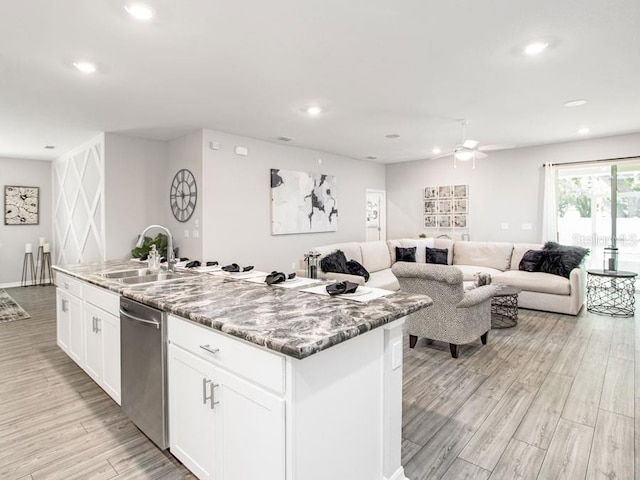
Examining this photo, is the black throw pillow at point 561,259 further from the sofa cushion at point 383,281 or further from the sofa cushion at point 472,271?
the sofa cushion at point 383,281

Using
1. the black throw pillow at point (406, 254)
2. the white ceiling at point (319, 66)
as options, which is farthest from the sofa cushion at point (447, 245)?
the white ceiling at point (319, 66)

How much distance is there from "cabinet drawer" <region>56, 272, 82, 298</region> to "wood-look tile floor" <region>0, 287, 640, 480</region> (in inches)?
28.2

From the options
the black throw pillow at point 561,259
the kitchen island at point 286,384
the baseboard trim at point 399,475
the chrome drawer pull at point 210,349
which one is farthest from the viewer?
the black throw pillow at point 561,259

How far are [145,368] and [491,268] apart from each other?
18.4ft

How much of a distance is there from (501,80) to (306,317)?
306 centimetres

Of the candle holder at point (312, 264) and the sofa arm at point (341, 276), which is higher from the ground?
the candle holder at point (312, 264)

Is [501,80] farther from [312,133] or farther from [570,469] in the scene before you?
[570,469]

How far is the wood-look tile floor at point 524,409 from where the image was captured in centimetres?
193

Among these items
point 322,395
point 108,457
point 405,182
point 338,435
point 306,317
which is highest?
point 405,182

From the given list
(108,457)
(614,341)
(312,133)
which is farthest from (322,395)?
(312,133)

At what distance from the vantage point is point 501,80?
3.34 m

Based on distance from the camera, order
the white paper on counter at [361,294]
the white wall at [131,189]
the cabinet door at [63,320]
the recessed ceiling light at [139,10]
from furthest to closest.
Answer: the white wall at [131,189], the cabinet door at [63,320], the recessed ceiling light at [139,10], the white paper on counter at [361,294]

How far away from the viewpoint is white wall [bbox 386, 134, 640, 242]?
5898 mm

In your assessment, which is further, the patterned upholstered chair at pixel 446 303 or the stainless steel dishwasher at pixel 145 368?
the patterned upholstered chair at pixel 446 303
